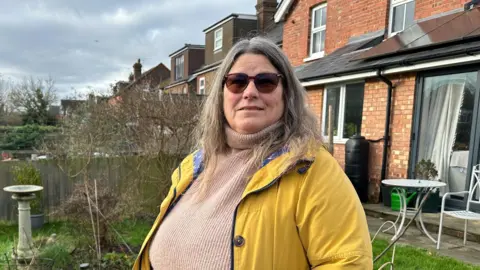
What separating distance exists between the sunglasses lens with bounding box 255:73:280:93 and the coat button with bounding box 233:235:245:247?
0.59 meters

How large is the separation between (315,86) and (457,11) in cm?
353

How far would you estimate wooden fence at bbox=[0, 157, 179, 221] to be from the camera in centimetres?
673

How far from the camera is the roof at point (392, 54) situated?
5285mm

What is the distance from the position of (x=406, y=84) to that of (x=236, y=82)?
614 centimetres

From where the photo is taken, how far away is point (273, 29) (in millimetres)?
17672

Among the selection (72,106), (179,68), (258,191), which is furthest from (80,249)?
(179,68)

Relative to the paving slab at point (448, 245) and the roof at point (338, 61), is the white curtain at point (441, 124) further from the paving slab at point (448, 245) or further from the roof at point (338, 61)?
the roof at point (338, 61)

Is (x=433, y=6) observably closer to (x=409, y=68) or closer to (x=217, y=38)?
(x=409, y=68)

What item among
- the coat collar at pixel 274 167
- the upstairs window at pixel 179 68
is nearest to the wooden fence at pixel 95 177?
the coat collar at pixel 274 167

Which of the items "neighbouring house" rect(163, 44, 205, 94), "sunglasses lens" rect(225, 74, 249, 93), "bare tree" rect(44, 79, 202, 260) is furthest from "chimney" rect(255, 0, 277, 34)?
"sunglasses lens" rect(225, 74, 249, 93)

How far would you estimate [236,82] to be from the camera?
1.46 meters

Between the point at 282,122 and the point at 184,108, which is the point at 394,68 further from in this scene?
the point at 282,122

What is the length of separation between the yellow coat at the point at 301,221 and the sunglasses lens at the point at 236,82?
0.41m

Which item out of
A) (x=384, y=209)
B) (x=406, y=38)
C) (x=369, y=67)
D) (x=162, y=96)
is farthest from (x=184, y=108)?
(x=406, y=38)
